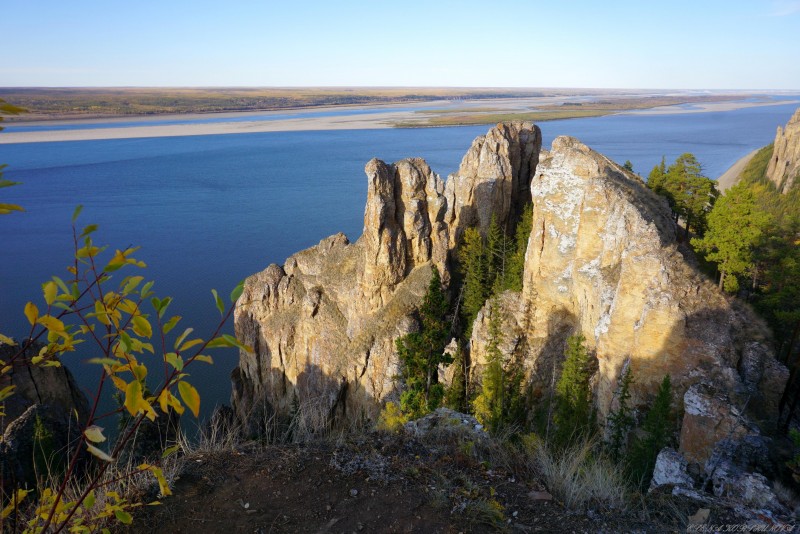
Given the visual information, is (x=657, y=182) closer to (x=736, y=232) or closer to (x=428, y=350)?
(x=736, y=232)

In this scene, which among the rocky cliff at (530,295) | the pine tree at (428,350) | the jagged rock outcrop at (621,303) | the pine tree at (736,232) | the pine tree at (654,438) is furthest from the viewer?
the pine tree at (428,350)

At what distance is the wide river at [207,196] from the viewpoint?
1934 inches

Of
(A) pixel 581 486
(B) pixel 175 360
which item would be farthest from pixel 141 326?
(A) pixel 581 486

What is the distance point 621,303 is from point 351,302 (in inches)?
717

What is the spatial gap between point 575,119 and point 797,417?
20257 centimetres

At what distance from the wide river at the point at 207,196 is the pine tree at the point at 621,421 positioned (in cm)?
2792

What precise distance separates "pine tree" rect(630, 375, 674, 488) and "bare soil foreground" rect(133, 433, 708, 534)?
6.69m

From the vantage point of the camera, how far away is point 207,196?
80.6 m

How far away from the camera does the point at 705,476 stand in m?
11.5

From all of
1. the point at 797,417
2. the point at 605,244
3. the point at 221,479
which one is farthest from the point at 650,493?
the point at 605,244

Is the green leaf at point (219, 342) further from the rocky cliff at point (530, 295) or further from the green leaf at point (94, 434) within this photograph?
the rocky cliff at point (530, 295)

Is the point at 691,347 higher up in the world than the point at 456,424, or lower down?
lower down

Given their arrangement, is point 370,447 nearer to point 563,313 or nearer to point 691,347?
point 691,347

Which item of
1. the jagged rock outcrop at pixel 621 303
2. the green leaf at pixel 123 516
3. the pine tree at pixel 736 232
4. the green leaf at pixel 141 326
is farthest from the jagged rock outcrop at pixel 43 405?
the pine tree at pixel 736 232
